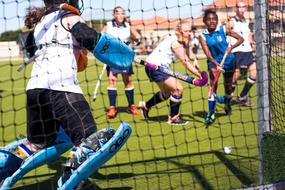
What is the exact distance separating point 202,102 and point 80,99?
5.93 metres

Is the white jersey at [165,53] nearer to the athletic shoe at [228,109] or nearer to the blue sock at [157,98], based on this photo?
the blue sock at [157,98]

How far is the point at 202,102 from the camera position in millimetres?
9305

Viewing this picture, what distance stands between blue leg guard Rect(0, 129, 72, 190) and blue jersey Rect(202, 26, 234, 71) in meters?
3.91

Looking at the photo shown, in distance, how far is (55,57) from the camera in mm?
3547

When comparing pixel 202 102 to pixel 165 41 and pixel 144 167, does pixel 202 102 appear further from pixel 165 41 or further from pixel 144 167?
pixel 144 167

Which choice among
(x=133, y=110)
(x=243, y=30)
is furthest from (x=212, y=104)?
(x=243, y=30)

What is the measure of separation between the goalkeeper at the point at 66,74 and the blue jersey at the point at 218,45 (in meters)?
4.03

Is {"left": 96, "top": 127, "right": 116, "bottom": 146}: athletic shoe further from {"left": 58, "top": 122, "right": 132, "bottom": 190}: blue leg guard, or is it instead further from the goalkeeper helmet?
the goalkeeper helmet

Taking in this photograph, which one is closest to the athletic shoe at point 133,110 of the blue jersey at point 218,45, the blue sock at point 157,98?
the blue sock at point 157,98

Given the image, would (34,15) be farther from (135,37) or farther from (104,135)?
(135,37)

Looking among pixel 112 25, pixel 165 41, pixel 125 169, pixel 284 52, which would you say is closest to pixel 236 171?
pixel 125 169

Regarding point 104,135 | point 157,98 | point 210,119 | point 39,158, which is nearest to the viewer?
point 104,135

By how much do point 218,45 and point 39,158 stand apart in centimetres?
454

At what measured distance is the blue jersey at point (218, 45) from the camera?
297 inches
